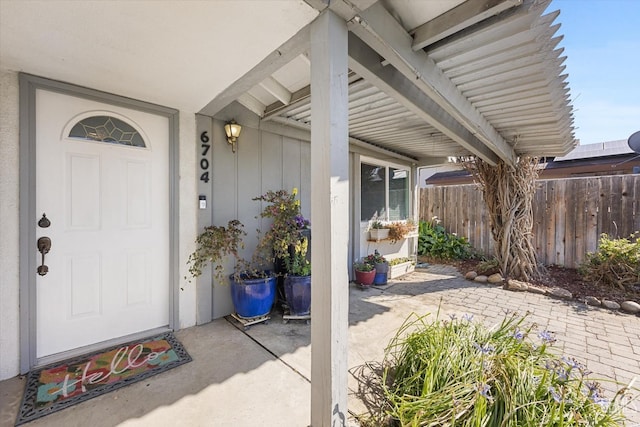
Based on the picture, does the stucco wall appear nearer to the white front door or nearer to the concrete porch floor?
the white front door

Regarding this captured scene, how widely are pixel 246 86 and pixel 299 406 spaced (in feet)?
8.44

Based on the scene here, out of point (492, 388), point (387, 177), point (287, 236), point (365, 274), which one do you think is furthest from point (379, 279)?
point (492, 388)

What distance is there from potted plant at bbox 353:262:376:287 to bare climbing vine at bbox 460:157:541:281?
2574 millimetres

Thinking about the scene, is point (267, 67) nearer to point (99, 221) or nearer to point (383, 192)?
point (99, 221)

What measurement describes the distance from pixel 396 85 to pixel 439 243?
532 cm

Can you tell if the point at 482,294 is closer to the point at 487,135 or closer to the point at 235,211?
the point at 487,135

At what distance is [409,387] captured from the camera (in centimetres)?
166

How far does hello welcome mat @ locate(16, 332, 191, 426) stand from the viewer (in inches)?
70.5

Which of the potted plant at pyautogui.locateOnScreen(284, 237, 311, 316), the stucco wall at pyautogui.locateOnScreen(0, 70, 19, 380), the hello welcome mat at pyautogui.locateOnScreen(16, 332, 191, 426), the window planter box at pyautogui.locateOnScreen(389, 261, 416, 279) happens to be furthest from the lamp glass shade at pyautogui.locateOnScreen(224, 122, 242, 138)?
the window planter box at pyautogui.locateOnScreen(389, 261, 416, 279)

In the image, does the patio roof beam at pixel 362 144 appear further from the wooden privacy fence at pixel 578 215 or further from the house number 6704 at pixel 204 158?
the wooden privacy fence at pixel 578 215

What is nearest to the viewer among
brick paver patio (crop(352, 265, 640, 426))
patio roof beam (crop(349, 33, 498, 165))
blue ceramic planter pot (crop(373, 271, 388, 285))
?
patio roof beam (crop(349, 33, 498, 165))

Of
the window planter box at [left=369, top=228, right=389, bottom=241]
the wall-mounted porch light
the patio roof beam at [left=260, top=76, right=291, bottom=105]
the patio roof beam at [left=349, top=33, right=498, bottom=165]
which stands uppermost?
the patio roof beam at [left=260, top=76, right=291, bottom=105]

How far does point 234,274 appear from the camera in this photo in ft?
9.91

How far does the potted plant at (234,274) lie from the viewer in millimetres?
2850
